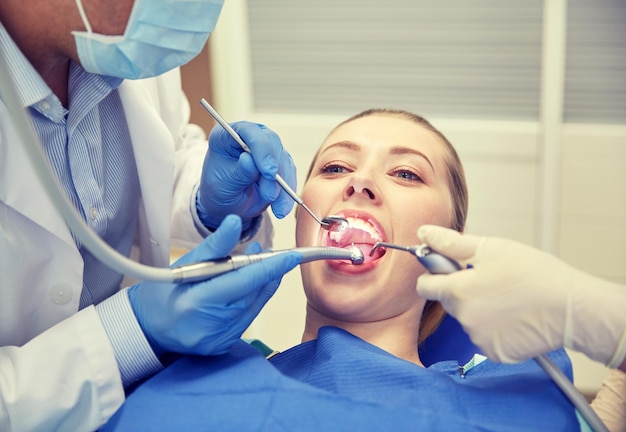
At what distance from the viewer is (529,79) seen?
2.60 metres

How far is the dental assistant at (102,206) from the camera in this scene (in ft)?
4.00

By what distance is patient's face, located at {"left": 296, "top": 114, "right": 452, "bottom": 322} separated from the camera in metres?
1.47

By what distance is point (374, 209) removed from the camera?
1501mm

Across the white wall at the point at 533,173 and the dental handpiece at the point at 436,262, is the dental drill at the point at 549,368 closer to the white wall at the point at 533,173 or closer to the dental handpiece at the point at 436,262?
the dental handpiece at the point at 436,262

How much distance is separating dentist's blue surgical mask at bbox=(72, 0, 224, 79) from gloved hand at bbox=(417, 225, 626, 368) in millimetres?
632

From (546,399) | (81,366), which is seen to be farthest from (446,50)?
(81,366)

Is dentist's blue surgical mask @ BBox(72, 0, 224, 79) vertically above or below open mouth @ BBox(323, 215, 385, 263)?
above

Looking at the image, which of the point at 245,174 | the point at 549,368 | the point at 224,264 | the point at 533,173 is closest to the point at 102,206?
the point at 245,174

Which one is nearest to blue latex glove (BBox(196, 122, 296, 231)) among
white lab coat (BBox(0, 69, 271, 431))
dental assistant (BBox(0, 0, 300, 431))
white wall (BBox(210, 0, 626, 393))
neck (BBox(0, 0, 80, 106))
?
dental assistant (BBox(0, 0, 300, 431))

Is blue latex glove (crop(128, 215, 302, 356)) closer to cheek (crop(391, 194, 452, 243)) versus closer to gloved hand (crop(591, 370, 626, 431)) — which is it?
cheek (crop(391, 194, 452, 243))

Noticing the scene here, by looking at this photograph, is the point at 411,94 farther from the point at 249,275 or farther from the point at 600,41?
the point at 249,275

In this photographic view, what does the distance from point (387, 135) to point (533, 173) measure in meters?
1.27

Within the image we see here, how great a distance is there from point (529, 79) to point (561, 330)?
5.45 feet

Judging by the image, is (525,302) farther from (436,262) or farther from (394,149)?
(394,149)
